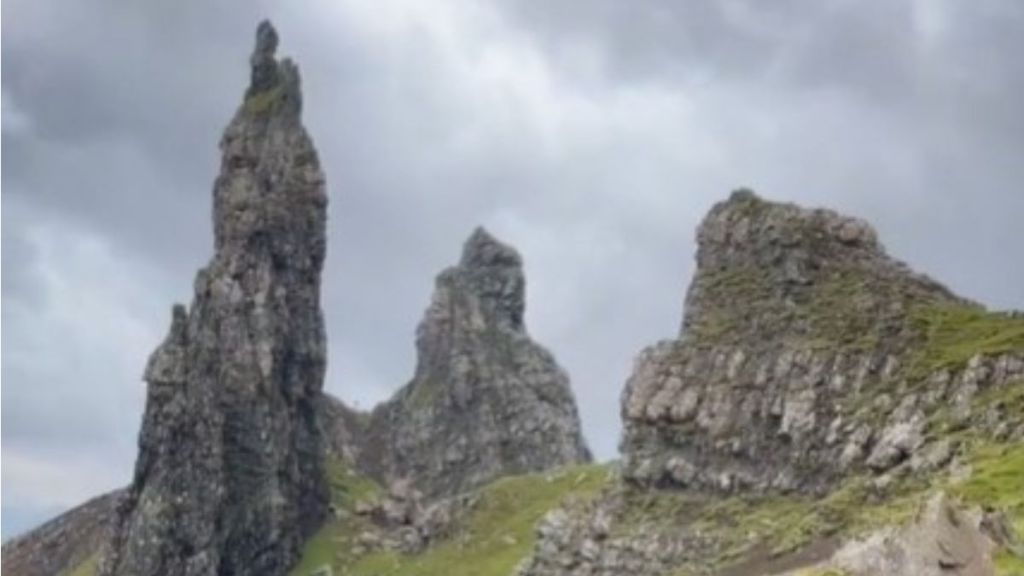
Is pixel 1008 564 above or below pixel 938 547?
above

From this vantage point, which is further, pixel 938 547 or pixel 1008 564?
pixel 1008 564

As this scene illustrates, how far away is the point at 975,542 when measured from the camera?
8356 cm

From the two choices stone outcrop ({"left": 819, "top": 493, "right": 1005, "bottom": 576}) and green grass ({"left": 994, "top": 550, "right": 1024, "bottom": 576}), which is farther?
green grass ({"left": 994, "top": 550, "right": 1024, "bottom": 576})

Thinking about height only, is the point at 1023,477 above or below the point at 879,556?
above

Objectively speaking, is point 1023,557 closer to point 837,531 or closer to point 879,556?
point 879,556

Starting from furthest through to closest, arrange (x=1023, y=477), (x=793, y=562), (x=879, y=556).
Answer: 1. (x=793, y=562)
2. (x=1023, y=477)
3. (x=879, y=556)

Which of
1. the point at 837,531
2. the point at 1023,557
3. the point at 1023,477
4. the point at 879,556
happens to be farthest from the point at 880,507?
the point at 879,556

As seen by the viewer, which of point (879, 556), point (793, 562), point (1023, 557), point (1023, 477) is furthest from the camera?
point (793, 562)

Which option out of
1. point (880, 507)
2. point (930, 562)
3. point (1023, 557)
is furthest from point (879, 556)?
point (880, 507)

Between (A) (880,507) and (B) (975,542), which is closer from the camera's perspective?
(B) (975,542)

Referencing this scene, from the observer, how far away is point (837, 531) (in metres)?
200

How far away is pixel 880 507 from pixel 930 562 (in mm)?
116853

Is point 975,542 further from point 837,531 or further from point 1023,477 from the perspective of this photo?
point 837,531

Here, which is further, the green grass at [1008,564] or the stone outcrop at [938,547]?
the green grass at [1008,564]
